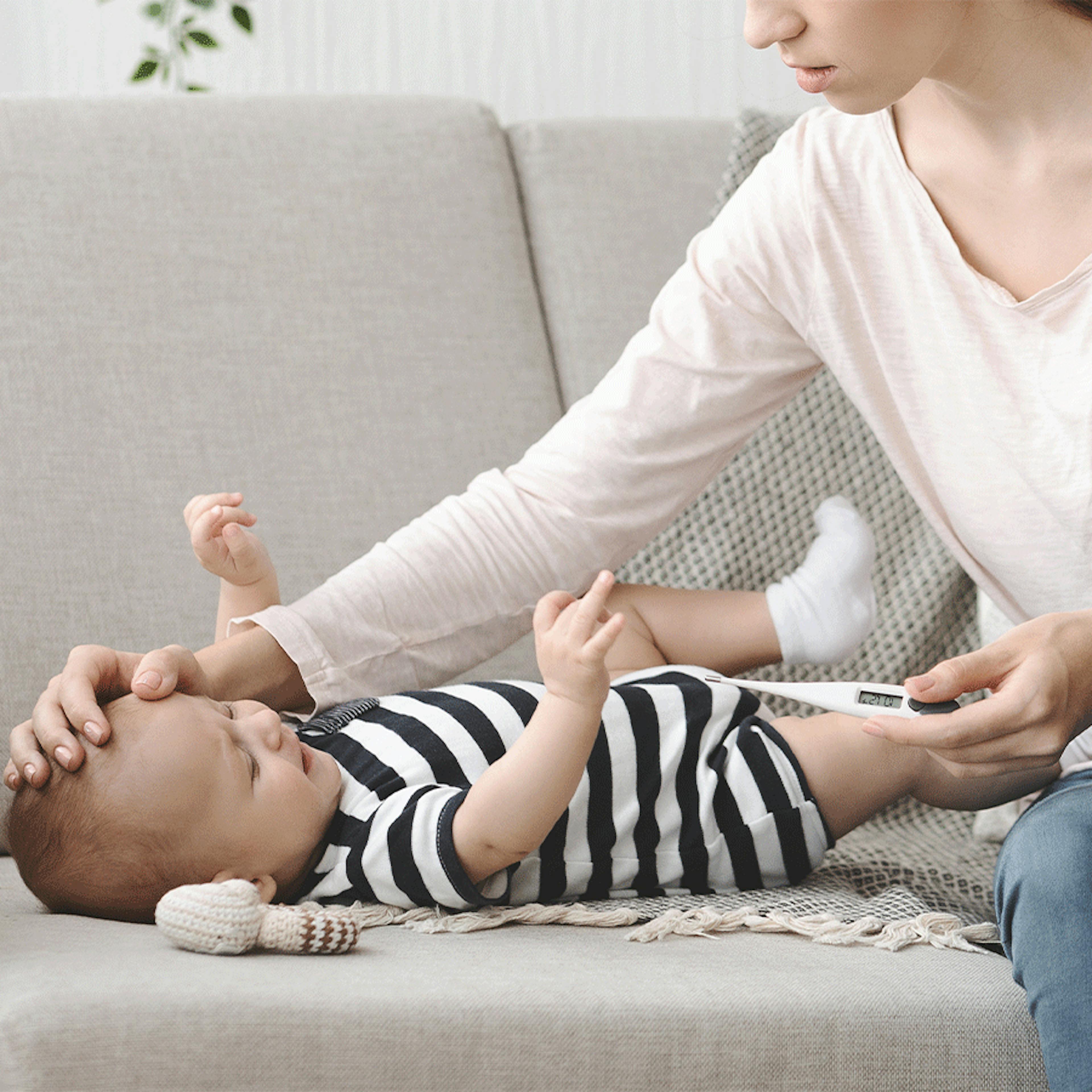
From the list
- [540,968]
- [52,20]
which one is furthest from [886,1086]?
[52,20]

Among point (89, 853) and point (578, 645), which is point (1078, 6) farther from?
point (89, 853)

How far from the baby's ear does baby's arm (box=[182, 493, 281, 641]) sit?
242 millimetres

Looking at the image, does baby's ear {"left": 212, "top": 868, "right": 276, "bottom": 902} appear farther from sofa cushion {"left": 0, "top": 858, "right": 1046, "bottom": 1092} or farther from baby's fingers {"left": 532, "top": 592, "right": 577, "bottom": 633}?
baby's fingers {"left": 532, "top": 592, "right": 577, "bottom": 633}

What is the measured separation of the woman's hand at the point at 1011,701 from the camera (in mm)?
744

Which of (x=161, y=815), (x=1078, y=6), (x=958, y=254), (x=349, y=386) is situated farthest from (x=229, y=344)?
(x=1078, y=6)

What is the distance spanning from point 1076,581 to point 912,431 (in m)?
0.18

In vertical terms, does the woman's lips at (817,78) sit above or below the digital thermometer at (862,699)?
above

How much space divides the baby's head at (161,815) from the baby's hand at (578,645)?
22 cm

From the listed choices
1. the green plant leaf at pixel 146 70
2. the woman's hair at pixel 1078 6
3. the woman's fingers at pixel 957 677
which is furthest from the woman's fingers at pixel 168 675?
the green plant leaf at pixel 146 70

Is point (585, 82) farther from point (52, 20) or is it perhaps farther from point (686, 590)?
point (686, 590)

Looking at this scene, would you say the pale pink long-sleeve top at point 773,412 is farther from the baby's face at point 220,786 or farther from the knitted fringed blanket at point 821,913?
the knitted fringed blanket at point 821,913

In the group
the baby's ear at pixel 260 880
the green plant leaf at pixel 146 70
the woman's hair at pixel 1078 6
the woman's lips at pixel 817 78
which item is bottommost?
the baby's ear at pixel 260 880

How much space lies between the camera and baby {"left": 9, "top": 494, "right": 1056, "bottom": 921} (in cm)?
82

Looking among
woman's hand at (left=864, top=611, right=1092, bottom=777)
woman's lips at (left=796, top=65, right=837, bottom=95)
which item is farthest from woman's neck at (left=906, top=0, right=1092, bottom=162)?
woman's hand at (left=864, top=611, right=1092, bottom=777)
